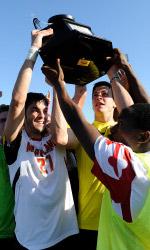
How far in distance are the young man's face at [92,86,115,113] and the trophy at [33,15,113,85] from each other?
2.50ft

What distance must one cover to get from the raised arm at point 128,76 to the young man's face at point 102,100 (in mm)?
504

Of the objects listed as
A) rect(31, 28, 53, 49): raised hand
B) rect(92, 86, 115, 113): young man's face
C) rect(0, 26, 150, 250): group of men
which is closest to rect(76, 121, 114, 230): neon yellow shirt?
rect(0, 26, 150, 250): group of men

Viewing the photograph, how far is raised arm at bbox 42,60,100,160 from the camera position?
2.72 m

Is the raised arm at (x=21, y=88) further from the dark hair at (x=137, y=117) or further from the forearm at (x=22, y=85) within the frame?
the dark hair at (x=137, y=117)

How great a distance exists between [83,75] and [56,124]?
0.54 m

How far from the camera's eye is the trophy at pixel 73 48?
3.28 meters

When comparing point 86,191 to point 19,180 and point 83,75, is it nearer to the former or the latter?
point 19,180

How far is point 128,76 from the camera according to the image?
3996 millimetres

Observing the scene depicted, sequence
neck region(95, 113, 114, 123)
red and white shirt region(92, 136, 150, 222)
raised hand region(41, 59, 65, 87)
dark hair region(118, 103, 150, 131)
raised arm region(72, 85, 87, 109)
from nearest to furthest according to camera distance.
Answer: red and white shirt region(92, 136, 150, 222)
dark hair region(118, 103, 150, 131)
raised hand region(41, 59, 65, 87)
raised arm region(72, 85, 87, 109)
neck region(95, 113, 114, 123)

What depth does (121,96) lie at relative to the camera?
387 centimetres

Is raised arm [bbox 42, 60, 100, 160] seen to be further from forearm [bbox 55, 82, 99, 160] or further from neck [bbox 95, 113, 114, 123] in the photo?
neck [bbox 95, 113, 114, 123]

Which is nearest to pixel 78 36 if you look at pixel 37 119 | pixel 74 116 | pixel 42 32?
pixel 42 32

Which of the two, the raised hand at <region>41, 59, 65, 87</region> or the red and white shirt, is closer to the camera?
the red and white shirt

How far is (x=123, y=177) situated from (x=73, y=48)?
1.33m
